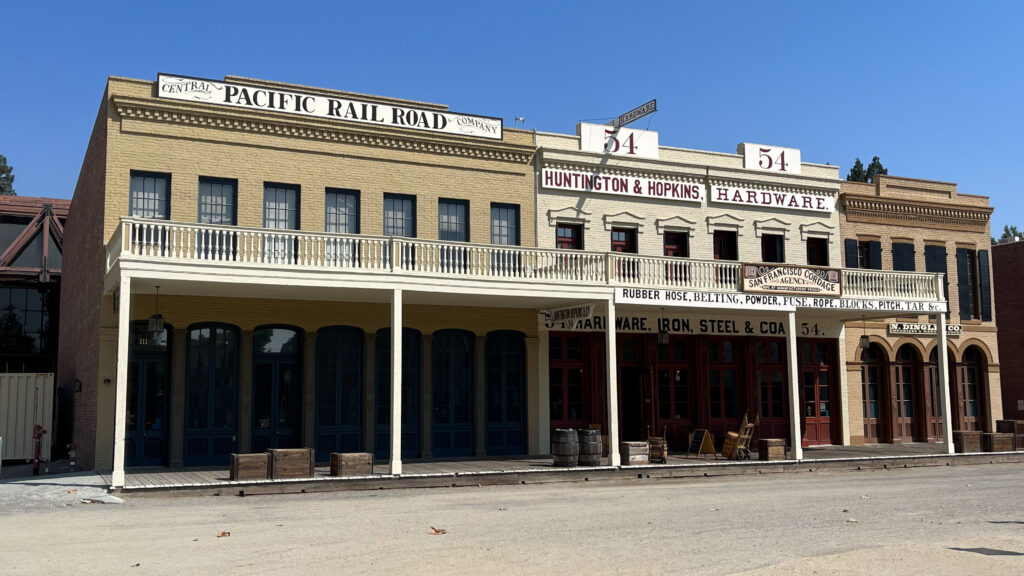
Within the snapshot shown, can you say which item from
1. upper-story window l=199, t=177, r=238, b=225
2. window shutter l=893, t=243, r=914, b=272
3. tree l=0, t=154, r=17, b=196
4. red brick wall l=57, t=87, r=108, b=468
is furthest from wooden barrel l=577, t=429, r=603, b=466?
tree l=0, t=154, r=17, b=196

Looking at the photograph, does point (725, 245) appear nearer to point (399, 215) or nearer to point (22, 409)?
point (399, 215)

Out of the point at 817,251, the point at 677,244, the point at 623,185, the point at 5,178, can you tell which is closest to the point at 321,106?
the point at 623,185

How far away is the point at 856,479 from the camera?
1803cm

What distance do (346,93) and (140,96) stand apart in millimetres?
4326

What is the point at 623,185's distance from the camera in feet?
75.9

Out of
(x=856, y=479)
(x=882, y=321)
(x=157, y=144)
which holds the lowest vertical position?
(x=856, y=479)

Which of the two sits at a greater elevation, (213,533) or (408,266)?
(408,266)

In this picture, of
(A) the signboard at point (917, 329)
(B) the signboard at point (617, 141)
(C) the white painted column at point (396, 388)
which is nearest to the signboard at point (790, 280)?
(B) the signboard at point (617, 141)

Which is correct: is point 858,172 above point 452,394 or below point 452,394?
above

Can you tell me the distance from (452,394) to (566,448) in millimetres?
3889

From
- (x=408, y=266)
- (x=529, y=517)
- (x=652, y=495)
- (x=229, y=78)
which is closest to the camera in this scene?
(x=529, y=517)

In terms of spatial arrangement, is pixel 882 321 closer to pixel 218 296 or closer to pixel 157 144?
pixel 218 296

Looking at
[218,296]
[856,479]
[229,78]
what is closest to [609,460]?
[856,479]

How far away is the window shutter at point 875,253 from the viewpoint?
85.3ft
